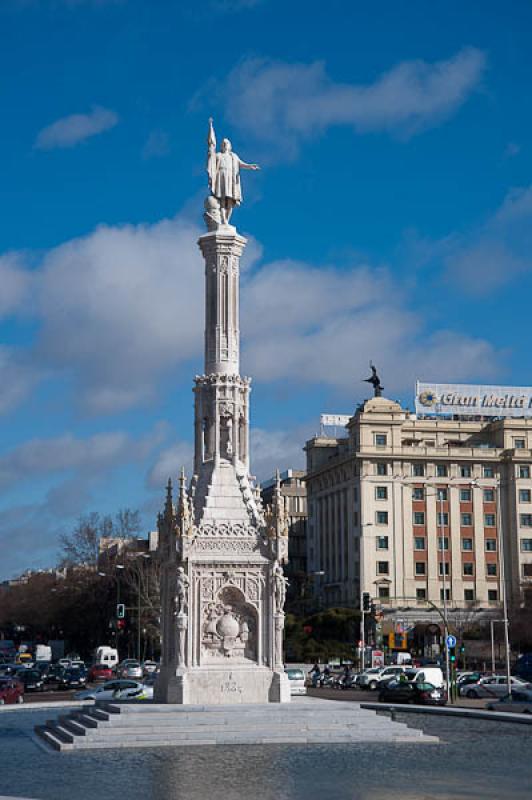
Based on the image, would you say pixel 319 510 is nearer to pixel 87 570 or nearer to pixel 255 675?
pixel 87 570

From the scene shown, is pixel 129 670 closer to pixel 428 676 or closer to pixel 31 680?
pixel 31 680

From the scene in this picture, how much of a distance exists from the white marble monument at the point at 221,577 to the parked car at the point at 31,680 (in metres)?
31.4

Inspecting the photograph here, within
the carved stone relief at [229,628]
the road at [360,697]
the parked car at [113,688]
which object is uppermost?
the carved stone relief at [229,628]

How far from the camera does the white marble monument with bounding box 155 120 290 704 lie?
3194cm

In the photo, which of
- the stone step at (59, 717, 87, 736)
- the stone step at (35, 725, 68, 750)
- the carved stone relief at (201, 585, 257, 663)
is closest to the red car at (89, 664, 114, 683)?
the stone step at (35, 725, 68, 750)

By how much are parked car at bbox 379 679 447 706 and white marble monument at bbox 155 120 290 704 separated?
597 inches

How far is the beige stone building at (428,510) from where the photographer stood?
340 feet

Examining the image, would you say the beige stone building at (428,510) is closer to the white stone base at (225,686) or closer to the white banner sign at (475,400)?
the white banner sign at (475,400)

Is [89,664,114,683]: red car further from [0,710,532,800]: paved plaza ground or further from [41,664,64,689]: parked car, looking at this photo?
[0,710,532,800]: paved plaza ground

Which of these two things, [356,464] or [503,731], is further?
[356,464]

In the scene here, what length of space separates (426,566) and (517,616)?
712 inches

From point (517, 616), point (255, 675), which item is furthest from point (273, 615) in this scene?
point (517, 616)

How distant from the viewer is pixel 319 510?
11750 cm

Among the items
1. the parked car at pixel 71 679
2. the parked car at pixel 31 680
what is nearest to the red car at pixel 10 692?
the parked car at pixel 31 680
